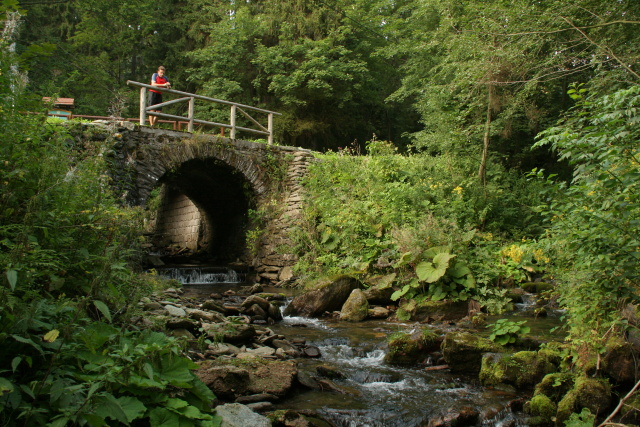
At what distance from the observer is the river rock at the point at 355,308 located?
7.57m

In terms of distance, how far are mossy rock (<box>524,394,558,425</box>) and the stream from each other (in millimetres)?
101

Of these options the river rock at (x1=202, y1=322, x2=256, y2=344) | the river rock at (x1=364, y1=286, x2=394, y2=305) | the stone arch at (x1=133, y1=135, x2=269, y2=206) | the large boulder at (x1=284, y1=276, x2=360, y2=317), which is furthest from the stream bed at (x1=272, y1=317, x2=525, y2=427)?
the stone arch at (x1=133, y1=135, x2=269, y2=206)

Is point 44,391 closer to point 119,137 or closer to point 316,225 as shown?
point 119,137

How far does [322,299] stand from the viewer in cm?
812

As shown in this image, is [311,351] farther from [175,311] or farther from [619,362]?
[619,362]

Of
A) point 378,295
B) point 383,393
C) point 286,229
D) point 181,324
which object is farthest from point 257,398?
point 286,229

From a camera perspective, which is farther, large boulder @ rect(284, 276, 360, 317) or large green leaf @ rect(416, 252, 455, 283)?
large boulder @ rect(284, 276, 360, 317)

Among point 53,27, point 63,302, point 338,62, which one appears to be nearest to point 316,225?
point 63,302

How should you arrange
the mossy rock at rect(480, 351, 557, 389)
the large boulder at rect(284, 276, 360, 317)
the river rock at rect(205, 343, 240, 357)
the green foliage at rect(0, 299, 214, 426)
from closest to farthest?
the green foliage at rect(0, 299, 214, 426)
the mossy rock at rect(480, 351, 557, 389)
the river rock at rect(205, 343, 240, 357)
the large boulder at rect(284, 276, 360, 317)

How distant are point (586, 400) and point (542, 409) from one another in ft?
1.09

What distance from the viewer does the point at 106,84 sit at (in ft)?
72.9

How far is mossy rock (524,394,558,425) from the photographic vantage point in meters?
3.70

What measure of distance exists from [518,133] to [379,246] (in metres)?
8.57

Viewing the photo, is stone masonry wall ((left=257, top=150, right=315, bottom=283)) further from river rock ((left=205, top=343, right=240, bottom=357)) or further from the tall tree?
river rock ((left=205, top=343, right=240, bottom=357))
